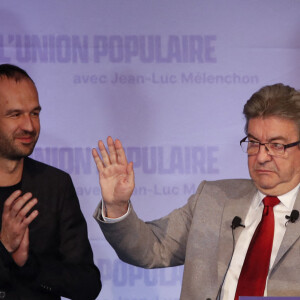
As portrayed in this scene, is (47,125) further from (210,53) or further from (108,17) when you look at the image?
(210,53)

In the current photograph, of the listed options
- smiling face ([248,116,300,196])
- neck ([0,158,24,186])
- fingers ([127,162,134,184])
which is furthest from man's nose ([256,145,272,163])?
neck ([0,158,24,186])

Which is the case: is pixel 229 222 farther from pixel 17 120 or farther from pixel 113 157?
pixel 17 120

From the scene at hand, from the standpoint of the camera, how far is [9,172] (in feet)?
9.77

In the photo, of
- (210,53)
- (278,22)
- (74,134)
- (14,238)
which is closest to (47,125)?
(74,134)

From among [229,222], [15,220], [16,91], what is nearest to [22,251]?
[15,220]

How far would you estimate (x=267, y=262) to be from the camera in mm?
2738

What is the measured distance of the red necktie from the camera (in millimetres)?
2703

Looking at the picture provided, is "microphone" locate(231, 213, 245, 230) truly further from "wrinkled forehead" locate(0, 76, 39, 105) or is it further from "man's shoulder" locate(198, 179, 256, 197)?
"wrinkled forehead" locate(0, 76, 39, 105)

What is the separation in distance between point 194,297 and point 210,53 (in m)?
1.78

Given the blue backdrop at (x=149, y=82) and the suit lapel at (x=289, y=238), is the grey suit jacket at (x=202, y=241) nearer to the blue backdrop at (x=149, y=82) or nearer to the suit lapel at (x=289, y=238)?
the suit lapel at (x=289, y=238)

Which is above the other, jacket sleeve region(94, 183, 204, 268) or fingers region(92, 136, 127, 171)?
fingers region(92, 136, 127, 171)

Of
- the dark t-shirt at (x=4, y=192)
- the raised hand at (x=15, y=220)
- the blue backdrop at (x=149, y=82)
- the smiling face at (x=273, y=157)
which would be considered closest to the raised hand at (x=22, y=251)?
the raised hand at (x=15, y=220)

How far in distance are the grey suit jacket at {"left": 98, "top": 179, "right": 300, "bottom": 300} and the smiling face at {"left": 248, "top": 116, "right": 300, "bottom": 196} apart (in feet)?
0.51

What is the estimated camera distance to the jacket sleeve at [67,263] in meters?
2.83
